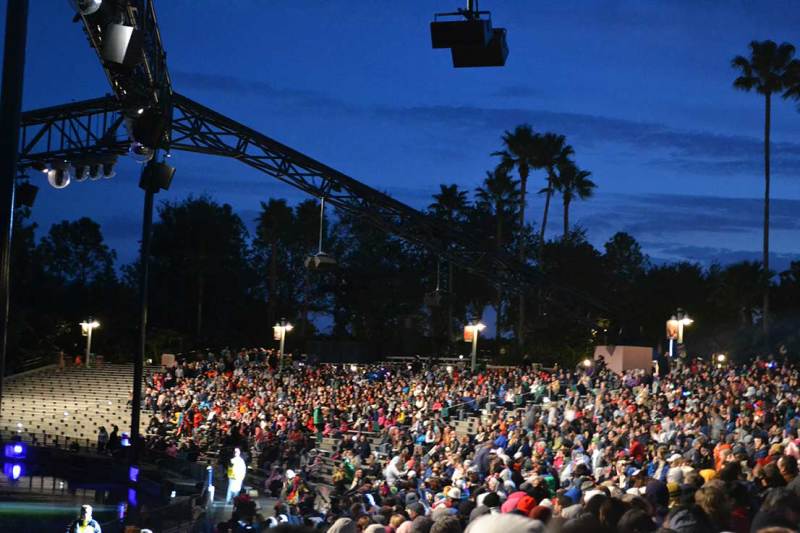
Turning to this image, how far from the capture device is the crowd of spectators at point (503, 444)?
21.7ft

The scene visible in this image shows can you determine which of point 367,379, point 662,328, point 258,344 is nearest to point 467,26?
point 367,379

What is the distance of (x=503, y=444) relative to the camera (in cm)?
1902

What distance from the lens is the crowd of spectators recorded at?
6.61m

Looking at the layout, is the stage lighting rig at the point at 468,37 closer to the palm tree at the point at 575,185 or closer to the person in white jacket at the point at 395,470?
the person in white jacket at the point at 395,470

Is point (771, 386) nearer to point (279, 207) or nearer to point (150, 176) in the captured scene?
point (150, 176)

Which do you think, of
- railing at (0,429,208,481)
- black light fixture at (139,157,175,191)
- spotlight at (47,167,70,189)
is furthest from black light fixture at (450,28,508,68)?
railing at (0,429,208,481)

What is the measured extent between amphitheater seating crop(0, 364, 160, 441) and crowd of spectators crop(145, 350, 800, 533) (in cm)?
206

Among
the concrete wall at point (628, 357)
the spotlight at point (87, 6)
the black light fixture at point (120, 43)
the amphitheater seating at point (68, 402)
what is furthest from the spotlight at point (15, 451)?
the spotlight at point (87, 6)

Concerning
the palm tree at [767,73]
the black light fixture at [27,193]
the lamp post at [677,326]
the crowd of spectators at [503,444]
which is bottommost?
the crowd of spectators at [503,444]

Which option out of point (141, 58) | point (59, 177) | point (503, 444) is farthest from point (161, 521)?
A: point (59, 177)

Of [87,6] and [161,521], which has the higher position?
[87,6]

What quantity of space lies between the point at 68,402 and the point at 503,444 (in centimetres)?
2485

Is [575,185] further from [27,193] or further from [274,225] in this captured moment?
[27,193]

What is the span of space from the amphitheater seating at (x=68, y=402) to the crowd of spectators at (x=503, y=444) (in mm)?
2060
